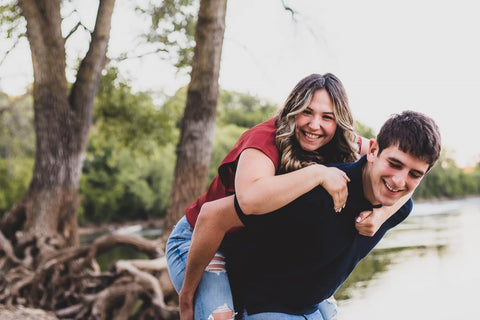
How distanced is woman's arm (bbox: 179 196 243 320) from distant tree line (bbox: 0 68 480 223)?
2.80ft

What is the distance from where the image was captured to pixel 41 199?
8.91 metres

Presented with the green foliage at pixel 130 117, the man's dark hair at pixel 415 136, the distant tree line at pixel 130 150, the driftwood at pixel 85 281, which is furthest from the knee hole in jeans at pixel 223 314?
the green foliage at pixel 130 117

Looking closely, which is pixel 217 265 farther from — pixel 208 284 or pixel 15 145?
pixel 15 145

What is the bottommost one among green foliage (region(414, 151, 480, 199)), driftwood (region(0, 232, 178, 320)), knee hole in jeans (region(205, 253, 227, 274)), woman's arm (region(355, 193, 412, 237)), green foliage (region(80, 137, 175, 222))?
green foliage (region(414, 151, 480, 199))

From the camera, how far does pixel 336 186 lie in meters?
2.12

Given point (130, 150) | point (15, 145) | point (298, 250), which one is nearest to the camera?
point (298, 250)

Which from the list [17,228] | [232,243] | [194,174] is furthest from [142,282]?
[232,243]

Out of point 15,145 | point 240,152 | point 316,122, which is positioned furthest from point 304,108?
point 15,145

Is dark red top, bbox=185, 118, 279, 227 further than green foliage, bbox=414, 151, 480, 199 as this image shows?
No

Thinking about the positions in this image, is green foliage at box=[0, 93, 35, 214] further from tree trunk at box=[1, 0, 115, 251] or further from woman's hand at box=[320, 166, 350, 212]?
woman's hand at box=[320, 166, 350, 212]

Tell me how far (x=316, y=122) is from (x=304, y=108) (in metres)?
0.08

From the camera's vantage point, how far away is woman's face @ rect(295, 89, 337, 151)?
2.54 metres

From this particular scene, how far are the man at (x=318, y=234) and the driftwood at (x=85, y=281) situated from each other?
424 centimetres

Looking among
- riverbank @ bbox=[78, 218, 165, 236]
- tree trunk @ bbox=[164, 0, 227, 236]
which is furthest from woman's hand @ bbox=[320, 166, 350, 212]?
riverbank @ bbox=[78, 218, 165, 236]
